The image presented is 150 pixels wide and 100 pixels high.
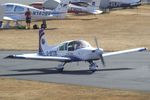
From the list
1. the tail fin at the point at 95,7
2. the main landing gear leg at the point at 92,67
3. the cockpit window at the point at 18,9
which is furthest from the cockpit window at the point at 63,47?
the tail fin at the point at 95,7

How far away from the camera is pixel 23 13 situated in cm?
6397

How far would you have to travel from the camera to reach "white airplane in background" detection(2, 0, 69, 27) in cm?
6278

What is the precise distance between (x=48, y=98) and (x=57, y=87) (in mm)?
2892

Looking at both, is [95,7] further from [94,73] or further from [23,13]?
[94,73]

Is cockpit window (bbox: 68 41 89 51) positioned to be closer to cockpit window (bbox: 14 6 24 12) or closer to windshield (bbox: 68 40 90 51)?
windshield (bbox: 68 40 90 51)

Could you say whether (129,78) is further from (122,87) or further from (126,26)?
(126,26)

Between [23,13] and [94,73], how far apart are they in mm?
36687

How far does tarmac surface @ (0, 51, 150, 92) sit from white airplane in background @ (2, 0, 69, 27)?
2789cm

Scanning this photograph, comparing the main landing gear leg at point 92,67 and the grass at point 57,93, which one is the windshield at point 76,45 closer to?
the main landing gear leg at point 92,67

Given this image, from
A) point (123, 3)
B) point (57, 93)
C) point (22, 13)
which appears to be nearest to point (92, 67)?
point (57, 93)

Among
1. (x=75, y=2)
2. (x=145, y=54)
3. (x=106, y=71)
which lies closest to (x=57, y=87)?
(x=106, y=71)

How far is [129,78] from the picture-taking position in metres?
26.1

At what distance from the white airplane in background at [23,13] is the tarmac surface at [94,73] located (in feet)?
91.5

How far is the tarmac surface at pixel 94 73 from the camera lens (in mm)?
24734
